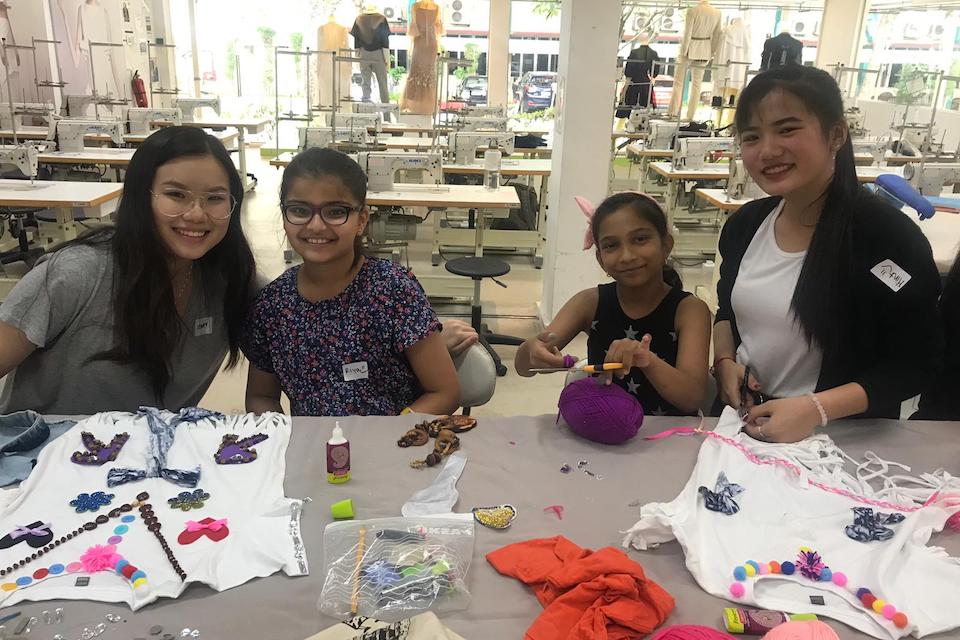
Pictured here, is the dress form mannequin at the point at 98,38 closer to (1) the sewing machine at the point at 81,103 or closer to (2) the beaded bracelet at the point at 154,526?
(1) the sewing machine at the point at 81,103

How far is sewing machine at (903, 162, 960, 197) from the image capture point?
419 centimetres

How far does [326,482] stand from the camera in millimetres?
1264

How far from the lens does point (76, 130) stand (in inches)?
205

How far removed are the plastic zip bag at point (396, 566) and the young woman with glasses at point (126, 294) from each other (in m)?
0.79

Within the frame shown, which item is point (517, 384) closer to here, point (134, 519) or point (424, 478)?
point (424, 478)

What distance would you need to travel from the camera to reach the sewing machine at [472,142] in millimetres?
5480

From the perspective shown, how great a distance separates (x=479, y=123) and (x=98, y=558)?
20.4 feet

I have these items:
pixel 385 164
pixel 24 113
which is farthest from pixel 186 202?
pixel 24 113

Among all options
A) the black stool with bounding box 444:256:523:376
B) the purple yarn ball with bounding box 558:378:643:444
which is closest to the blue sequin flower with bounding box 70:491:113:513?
the purple yarn ball with bounding box 558:378:643:444

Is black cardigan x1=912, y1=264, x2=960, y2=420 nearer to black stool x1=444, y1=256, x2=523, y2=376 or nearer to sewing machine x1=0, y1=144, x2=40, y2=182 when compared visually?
black stool x1=444, y1=256, x2=523, y2=376

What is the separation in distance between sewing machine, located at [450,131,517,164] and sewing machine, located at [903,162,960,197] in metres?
2.82

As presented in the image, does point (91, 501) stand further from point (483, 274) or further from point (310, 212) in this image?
point (483, 274)

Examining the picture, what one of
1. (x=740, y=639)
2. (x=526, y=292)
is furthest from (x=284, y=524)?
(x=526, y=292)

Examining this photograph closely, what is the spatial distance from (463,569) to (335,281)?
872 mm
